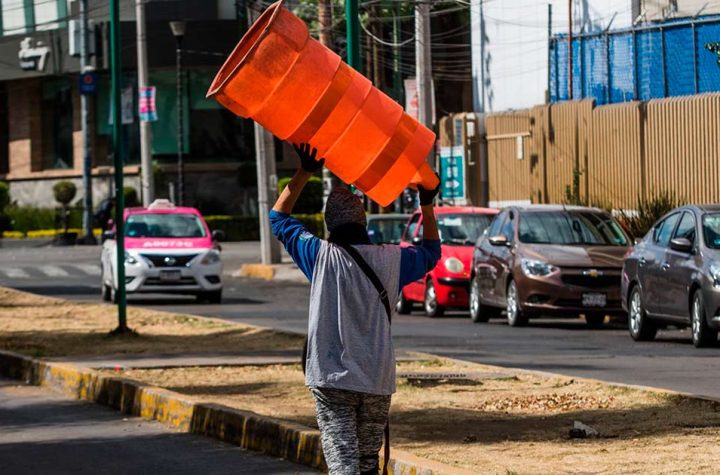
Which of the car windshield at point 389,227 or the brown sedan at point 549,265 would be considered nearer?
the brown sedan at point 549,265

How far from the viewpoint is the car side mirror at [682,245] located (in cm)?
1927

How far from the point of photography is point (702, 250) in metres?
19.2

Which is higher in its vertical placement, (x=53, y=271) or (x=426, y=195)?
(x=426, y=195)

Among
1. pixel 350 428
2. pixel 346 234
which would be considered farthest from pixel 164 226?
pixel 350 428

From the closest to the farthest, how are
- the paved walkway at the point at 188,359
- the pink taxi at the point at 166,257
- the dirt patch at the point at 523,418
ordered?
1. the dirt patch at the point at 523,418
2. the paved walkway at the point at 188,359
3. the pink taxi at the point at 166,257

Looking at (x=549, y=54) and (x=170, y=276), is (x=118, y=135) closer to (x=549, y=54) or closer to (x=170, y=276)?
(x=170, y=276)

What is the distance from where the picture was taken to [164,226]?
3122cm

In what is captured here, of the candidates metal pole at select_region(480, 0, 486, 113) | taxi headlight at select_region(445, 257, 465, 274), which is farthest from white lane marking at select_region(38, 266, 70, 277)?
taxi headlight at select_region(445, 257, 465, 274)

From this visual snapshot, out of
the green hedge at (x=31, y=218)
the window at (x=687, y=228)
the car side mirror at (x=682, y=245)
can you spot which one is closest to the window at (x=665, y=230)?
the window at (x=687, y=228)

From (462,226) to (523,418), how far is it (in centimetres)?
1578

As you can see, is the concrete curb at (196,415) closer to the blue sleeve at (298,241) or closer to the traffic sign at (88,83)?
the blue sleeve at (298,241)

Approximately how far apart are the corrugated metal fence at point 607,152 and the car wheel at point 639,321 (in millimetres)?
Answer: 9484

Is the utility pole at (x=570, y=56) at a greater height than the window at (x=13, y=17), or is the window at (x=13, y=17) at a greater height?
the window at (x=13, y=17)

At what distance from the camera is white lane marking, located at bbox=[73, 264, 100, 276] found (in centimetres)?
4284
